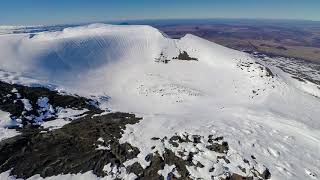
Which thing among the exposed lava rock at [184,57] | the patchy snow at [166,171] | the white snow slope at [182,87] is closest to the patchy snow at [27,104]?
the white snow slope at [182,87]

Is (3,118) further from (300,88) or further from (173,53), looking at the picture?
(300,88)

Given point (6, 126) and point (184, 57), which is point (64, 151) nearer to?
point (6, 126)

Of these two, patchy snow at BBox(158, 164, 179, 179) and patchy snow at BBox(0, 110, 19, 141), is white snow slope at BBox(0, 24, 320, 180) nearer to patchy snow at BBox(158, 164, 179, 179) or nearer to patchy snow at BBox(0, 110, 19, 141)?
patchy snow at BBox(158, 164, 179, 179)

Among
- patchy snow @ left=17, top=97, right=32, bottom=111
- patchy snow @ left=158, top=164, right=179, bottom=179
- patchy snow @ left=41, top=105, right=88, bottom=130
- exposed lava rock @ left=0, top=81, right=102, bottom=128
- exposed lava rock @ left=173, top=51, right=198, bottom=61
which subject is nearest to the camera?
patchy snow @ left=158, top=164, right=179, bottom=179

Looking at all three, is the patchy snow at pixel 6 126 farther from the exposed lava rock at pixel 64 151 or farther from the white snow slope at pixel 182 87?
the white snow slope at pixel 182 87

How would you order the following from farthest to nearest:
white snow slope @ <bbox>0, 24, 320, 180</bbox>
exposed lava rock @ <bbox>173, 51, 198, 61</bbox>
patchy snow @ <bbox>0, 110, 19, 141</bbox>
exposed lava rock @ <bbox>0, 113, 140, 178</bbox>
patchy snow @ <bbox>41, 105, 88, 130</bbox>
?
exposed lava rock @ <bbox>173, 51, 198, 61</bbox>, patchy snow @ <bbox>41, 105, 88, 130</bbox>, patchy snow @ <bbox>0, 110, 19, 141</bbox>, white snow slope @ <bbox>0, 24, 320, 180</bbox>, exposed lava rock @ <bbox>0, 113, 140, 178</bbox>

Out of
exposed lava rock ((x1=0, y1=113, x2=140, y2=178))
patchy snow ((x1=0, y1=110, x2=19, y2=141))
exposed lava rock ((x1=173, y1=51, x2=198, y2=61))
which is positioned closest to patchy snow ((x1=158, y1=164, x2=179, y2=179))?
exposed lava rock ((x1=0, y1=113, x2=140, y2=178))

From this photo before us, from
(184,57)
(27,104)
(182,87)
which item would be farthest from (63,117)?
(184,57)

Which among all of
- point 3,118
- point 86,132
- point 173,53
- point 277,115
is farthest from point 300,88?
point 3,118

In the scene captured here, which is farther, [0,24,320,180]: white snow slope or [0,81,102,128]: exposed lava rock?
[0,81,102,128]: exposed lava rock
